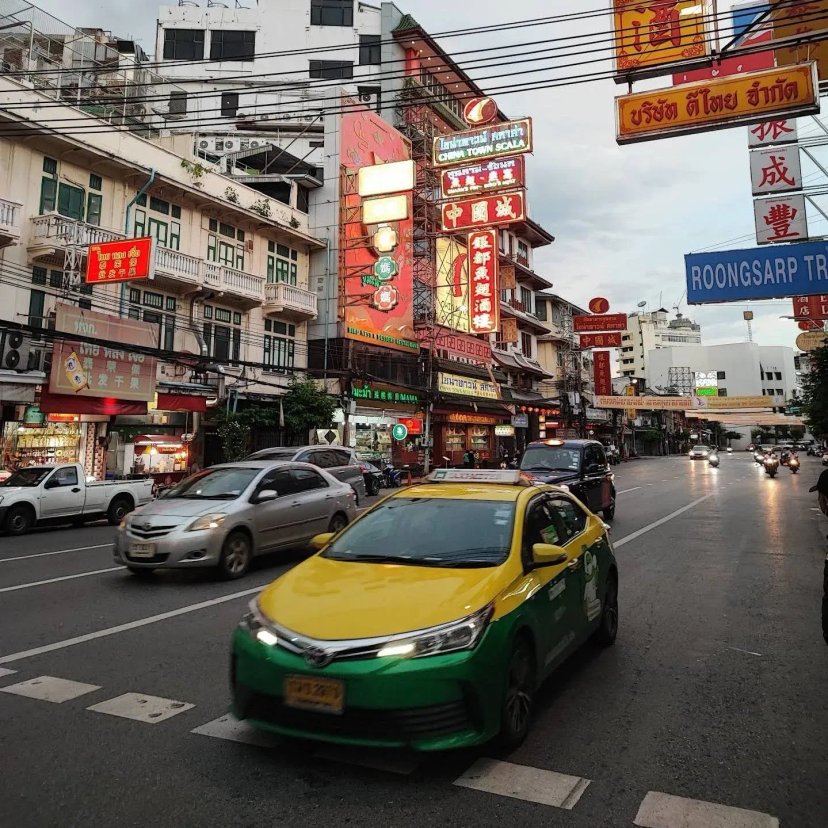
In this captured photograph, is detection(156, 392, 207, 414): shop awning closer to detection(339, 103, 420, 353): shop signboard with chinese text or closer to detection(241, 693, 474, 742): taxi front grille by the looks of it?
detection(339, 103, 420, 353): shop signboard with chinese text

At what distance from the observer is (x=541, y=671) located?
383 cm

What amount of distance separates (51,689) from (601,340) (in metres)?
46.6

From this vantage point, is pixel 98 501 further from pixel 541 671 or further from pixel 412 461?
pixel 412 461

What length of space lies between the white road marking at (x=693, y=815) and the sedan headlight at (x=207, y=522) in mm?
6362

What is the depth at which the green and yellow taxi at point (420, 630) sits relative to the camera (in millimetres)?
3062

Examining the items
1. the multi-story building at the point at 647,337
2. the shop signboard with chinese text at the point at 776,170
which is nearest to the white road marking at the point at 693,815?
the shop signboard with chinese text at the point at 776,170

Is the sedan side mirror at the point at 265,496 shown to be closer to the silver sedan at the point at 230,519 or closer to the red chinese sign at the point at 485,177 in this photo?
the silver sedan at the point at 230,519

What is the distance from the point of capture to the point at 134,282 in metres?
22.0

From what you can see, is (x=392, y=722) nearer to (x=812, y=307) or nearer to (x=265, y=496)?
(x=265, y=496)

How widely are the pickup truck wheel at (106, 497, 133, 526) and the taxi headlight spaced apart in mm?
14717

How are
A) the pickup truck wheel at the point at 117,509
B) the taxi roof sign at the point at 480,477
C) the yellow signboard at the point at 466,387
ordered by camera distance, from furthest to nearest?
the yellow signboard at the point at 466,387, the pickup truck wheel at the point at 117,509, the taxi roof sign at the point at 480,477

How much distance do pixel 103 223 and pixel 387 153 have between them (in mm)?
18199

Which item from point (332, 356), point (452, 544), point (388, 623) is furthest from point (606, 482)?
point (332, 356)

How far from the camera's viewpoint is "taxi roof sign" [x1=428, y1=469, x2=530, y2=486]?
5176mm
